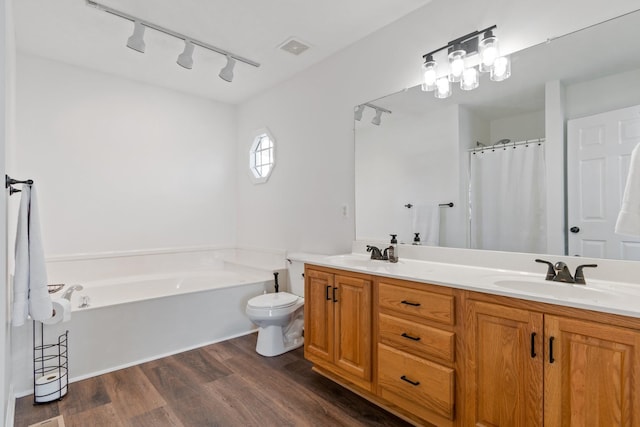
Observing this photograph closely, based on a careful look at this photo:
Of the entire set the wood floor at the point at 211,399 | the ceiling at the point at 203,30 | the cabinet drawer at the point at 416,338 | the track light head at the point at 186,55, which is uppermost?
the ceiling at the point at 203,30

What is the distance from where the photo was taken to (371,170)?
8.71ft

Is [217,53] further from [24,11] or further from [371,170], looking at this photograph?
[371,170]

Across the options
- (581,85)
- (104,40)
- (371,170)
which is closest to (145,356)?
(371,170)

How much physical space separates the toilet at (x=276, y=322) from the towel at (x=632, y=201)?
2195 mm

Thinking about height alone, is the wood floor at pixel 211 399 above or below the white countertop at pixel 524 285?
below

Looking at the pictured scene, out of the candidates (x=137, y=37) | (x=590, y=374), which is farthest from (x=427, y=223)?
(x=137, y=37)

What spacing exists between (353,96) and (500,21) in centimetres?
118

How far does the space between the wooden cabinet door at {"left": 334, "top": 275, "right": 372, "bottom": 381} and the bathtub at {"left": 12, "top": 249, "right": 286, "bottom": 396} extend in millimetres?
1369

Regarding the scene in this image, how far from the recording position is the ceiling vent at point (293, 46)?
2750 millimetres

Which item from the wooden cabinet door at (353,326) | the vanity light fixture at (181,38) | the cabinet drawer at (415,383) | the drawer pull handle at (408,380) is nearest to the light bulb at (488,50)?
the wooden cabinet door at (353,326)

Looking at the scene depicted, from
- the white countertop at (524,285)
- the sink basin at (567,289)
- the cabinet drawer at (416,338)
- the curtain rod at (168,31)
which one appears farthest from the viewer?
the curtain rod at (168,31)

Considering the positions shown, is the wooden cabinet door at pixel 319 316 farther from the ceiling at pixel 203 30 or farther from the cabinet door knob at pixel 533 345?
the ceiling at pixel 203 30

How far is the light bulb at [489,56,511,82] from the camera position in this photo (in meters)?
1.88

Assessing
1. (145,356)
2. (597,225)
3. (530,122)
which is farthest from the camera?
(145,356)
